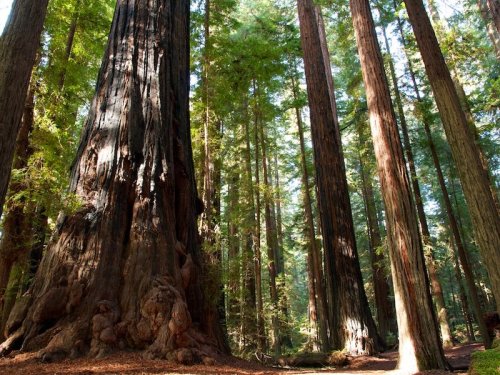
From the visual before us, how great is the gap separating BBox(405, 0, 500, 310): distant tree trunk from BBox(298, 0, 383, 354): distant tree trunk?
3.69 meters

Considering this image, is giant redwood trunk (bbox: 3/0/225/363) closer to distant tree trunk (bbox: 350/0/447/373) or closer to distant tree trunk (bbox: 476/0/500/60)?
distant tree trunk (bbox: 350/0/447/373)

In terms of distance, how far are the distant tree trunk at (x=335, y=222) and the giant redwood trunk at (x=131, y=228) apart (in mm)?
4218

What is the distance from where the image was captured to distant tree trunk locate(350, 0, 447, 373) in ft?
14.4

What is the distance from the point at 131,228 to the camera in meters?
4.98

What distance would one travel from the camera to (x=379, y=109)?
18.2 ft

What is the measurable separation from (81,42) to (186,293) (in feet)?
26.2

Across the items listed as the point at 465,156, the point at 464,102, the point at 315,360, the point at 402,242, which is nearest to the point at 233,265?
the point at 315,360

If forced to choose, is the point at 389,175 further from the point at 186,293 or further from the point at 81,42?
the point at 81,42

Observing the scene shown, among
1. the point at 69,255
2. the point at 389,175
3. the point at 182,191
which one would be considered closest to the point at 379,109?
the point at 389,175

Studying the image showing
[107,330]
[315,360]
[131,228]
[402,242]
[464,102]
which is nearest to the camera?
[107,330]

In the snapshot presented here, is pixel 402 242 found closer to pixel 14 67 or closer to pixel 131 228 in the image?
pixel 131 228

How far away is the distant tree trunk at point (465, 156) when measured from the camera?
199 inches

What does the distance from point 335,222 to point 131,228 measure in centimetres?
564

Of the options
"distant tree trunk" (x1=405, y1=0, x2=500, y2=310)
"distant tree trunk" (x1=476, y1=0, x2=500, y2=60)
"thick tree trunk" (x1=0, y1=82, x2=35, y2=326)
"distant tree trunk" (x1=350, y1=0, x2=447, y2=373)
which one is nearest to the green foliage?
"distant tree trunk" (x1=350, y1=0, x2=447, y2=373)
